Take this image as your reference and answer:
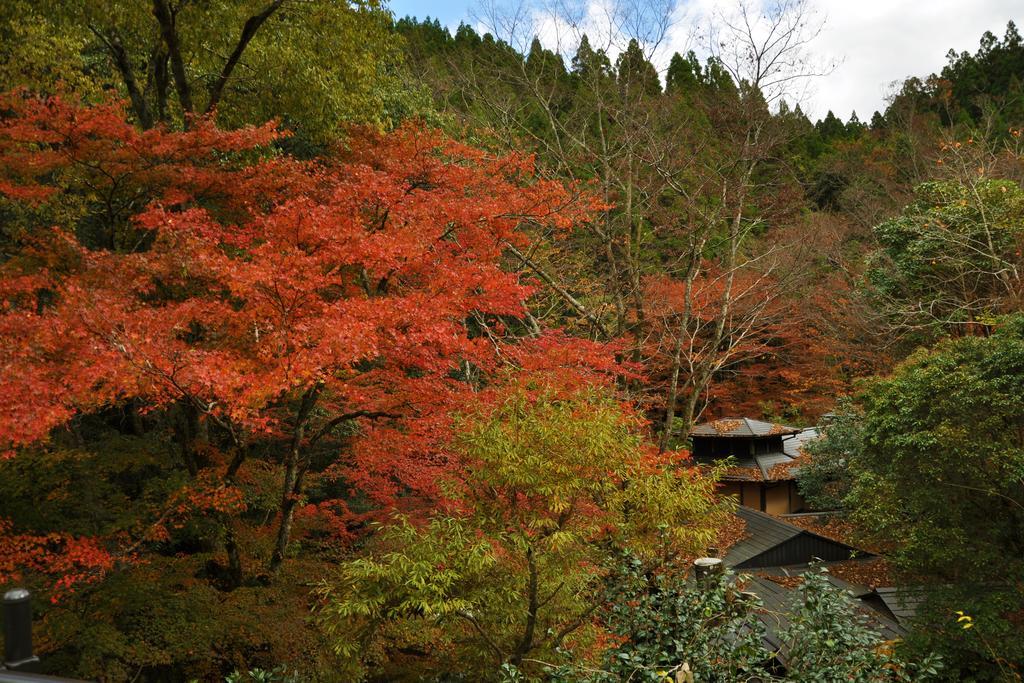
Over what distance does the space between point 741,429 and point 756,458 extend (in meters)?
1.16

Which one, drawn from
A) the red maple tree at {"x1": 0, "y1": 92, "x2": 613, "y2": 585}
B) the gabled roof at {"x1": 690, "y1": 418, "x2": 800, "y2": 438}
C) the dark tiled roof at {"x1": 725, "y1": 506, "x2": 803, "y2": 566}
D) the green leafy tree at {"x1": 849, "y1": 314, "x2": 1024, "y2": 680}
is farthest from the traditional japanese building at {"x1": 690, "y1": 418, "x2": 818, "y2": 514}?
the red maple tree at {"x1": 0, "y1": 92, "x2": 613, "y2": 585}

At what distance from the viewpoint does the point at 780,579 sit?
→ 15.0 m

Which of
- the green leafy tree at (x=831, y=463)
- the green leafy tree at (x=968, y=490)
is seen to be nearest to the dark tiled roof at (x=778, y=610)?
the green leafy tree at (x=968, y=490)

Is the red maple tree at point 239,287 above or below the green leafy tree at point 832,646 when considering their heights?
above

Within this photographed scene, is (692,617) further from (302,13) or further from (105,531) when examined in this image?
(302,13)

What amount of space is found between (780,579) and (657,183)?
10698mm

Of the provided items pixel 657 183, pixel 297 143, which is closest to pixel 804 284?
pixel 657 183

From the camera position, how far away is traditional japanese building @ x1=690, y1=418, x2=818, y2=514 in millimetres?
20984

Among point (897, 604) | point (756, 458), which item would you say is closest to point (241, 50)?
point (897, 604)

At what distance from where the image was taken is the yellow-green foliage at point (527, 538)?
17.9ft

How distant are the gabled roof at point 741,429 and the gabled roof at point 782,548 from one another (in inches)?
177

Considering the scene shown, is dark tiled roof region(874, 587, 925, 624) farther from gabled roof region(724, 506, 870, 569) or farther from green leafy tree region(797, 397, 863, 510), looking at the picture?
green leafy tree region(797, 397, 863, 510)

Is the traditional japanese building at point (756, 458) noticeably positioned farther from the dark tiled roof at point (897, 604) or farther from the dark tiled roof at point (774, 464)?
the dark tiled roof at point (897, 604)

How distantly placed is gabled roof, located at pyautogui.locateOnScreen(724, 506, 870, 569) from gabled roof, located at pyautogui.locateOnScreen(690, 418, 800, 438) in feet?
14.8
